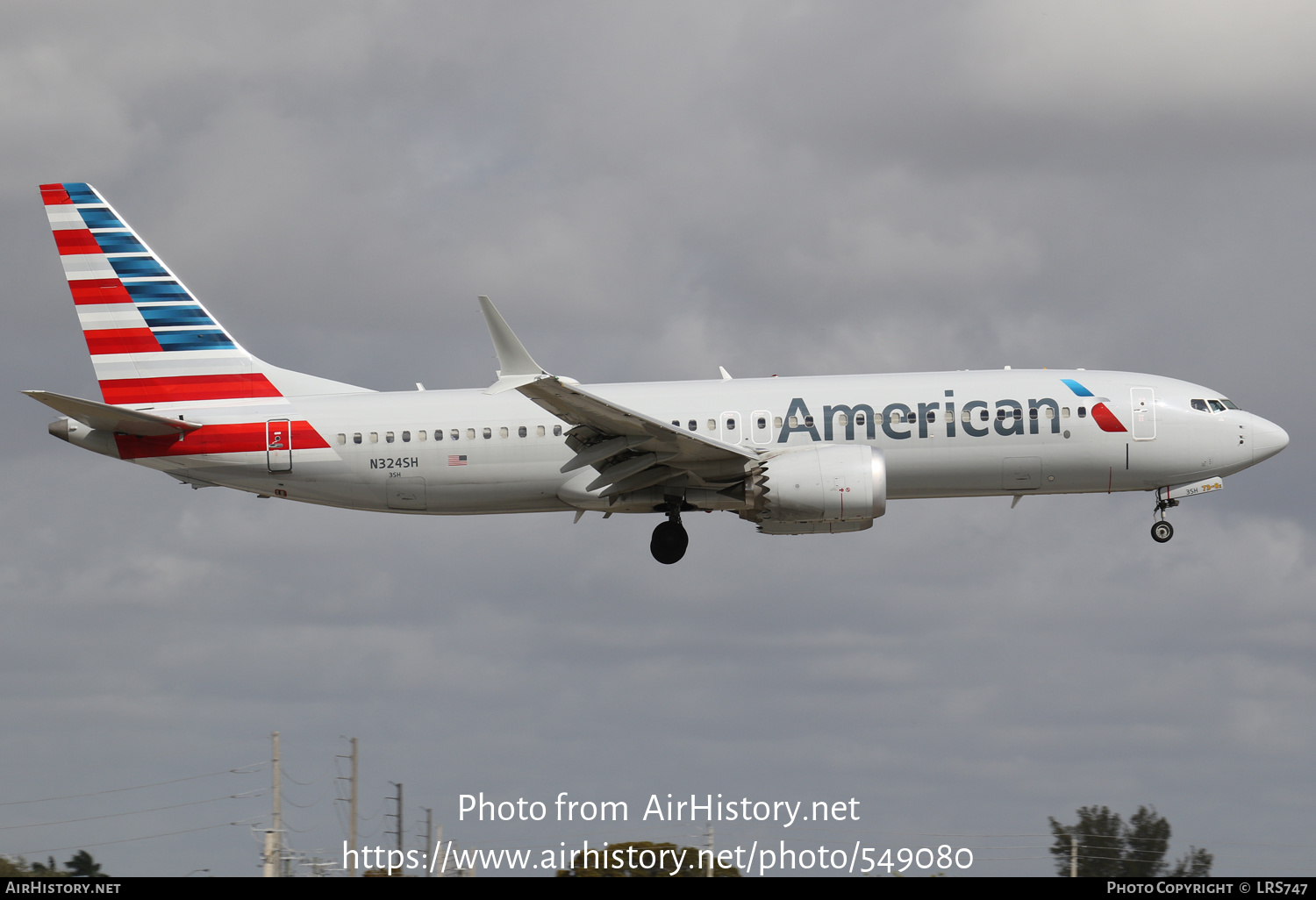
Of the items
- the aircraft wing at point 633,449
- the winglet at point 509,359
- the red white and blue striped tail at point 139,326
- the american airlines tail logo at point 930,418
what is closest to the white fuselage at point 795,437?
the american airlines tail logo at point 930,418

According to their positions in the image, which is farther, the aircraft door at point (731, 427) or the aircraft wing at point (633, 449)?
the aircraft door at point (731, 427)

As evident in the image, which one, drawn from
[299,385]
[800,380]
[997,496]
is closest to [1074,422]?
[997,496]

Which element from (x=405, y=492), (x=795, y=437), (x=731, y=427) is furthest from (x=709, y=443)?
(x=405, y=492)

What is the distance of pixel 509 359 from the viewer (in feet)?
110

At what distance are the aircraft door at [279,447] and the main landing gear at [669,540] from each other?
416 inches

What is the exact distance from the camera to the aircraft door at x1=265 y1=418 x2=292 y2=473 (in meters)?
40.3

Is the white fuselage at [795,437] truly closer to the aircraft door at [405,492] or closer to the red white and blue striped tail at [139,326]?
the aircraft door at [405,492]

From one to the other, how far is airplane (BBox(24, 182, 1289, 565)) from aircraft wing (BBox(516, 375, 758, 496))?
0.07 meters

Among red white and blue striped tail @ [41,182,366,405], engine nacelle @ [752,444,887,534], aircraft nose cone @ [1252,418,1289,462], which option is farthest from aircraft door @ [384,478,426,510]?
aircraft nose cone @ [1252,418,1289,462]

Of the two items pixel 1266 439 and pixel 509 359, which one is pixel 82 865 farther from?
pixel 1266 439

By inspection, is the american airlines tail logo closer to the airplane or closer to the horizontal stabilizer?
the airplane

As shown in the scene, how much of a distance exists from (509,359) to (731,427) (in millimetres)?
7796

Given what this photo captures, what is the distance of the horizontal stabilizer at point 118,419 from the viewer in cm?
3778
